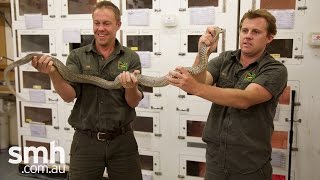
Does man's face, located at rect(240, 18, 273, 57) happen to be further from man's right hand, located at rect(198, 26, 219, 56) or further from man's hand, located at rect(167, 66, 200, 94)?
man's hand, located at rect(167, 66, 200, 94)

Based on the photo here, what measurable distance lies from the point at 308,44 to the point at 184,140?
147 centimetres

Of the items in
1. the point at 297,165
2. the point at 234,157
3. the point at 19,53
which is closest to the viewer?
the point at 234,157

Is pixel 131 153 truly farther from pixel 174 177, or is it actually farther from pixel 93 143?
pixel 174 177

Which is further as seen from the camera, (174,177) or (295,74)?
(174,177)

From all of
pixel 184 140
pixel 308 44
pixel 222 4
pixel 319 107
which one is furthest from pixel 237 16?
pixel 184 140

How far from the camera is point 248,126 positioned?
1.88 metres

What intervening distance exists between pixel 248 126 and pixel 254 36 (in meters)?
0.53

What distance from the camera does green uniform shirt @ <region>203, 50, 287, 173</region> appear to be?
1873mm

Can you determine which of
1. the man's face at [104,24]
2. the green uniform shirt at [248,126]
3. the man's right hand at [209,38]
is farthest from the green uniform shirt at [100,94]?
the green uniform shirt at [248,126]

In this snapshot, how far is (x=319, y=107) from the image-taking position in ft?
9.31

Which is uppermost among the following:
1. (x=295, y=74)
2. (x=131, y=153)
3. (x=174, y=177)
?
(x=295, y=74)

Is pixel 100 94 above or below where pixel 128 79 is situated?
below

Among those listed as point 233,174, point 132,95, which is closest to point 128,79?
point 132,95
